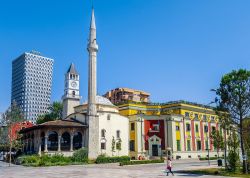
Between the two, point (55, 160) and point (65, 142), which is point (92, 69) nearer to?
point (65, 142)

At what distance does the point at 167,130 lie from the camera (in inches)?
2611

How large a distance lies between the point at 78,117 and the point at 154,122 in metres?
17.1

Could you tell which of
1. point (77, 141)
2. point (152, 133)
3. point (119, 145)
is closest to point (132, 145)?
point (152, 133)

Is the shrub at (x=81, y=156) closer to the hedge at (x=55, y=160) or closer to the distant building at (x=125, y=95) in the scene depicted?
the hedge at (x=55, y=160)

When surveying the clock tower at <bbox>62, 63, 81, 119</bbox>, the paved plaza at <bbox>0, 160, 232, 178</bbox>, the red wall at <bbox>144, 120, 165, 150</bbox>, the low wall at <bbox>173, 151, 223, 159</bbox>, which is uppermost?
the clock tower at <bbox>62, 63, 81, 119</bbox>

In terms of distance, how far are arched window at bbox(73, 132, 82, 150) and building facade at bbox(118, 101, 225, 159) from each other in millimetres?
11718

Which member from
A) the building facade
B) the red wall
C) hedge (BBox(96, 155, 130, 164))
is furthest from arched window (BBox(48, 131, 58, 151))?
the red wall

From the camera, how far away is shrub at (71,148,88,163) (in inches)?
2002

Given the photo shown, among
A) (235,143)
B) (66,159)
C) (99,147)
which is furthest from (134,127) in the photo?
(235,143)

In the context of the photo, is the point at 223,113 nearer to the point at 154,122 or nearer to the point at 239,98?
the point at 239,98

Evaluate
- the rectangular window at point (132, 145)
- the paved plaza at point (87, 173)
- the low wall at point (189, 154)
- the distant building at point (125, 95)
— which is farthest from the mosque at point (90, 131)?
the distant building at point (125, 95)

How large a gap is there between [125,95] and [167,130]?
58.5 m

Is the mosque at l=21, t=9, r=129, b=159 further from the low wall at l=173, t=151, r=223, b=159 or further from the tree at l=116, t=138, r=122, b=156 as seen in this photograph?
the low wall at l=173, t=151, r=223, b=159

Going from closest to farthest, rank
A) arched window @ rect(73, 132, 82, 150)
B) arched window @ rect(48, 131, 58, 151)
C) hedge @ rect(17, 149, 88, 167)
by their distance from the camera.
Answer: hedge @ rect(17, 149, 88, 167), arched window @ rect(48, 131, 58, 151), arched window @ rect(73, 132, 82, 150)
